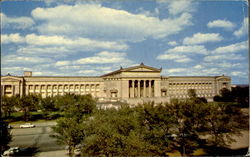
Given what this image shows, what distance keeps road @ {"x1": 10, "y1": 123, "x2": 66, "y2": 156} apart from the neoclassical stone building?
23733mm

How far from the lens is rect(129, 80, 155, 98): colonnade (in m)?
50.9

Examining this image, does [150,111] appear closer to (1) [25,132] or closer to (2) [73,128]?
(2) [73,128]

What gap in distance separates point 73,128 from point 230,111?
12.9m

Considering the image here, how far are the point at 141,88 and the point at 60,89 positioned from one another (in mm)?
25144

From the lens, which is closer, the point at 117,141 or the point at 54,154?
the point at 117,141

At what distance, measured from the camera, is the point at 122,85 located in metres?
49.6

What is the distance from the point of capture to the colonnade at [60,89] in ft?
177

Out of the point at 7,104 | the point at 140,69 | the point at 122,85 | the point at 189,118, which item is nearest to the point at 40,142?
the point at 189,118

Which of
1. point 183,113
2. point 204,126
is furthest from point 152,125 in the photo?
point 204,126

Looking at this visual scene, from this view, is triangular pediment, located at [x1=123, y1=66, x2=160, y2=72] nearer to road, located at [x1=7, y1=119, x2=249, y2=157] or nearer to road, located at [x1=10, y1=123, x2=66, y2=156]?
road, located at [x1=10, y1=123, x2=66, y2=156]

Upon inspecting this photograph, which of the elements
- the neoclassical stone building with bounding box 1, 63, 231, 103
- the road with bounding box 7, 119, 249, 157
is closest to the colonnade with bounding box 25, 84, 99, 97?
the neoclassical stone building with bounding box 1, 63, 231, 103

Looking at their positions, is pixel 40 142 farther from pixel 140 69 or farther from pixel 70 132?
pixel 140 69

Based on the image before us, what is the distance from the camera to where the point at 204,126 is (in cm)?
1561

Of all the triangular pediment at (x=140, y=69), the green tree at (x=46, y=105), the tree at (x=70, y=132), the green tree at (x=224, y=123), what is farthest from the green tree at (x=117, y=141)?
the triangular pediment at (x=140, y=69)
